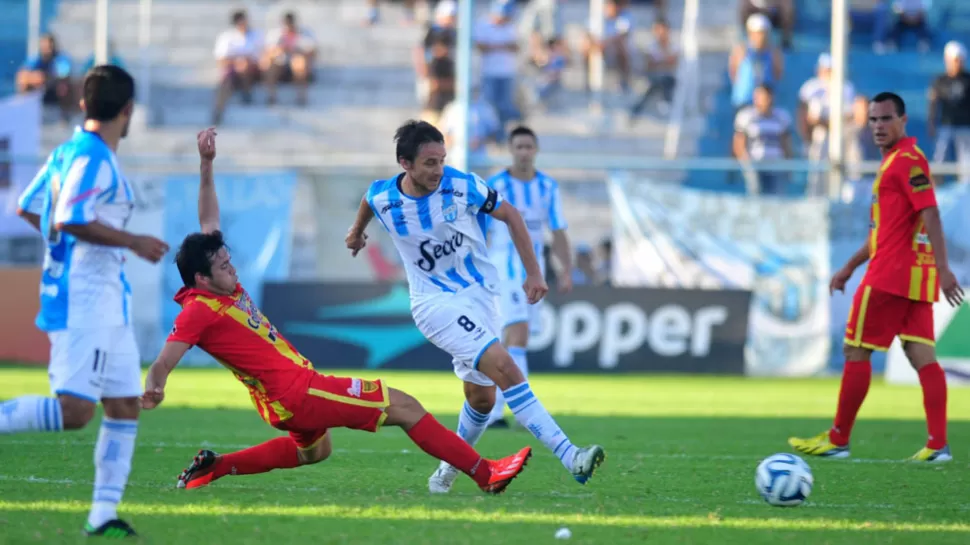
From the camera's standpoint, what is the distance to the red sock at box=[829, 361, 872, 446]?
9133mm

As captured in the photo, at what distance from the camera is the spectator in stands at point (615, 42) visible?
80.8 feet

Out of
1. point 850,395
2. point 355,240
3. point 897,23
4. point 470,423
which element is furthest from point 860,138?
point 355,240

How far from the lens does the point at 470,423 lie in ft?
24.8

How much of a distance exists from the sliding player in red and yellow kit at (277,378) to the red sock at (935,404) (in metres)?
3.56

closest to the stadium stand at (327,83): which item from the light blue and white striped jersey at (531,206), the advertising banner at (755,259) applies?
the advertising banner at (755,259)

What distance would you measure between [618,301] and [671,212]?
1.51 m

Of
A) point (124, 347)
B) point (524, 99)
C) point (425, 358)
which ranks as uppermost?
point (524, 99)

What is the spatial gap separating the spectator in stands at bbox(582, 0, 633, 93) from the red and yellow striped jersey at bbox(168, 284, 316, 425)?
18.4 m

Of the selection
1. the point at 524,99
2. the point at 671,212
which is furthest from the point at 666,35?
the point at 671,212

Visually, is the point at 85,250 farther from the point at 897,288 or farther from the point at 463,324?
the point at 897,288

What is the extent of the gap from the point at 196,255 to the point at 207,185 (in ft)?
2.24

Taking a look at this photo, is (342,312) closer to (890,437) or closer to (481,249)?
(890,437)

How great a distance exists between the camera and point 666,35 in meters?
24.7

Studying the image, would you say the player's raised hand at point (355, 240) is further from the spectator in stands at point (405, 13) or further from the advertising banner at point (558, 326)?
the spectator in stands at point (405, 13)
